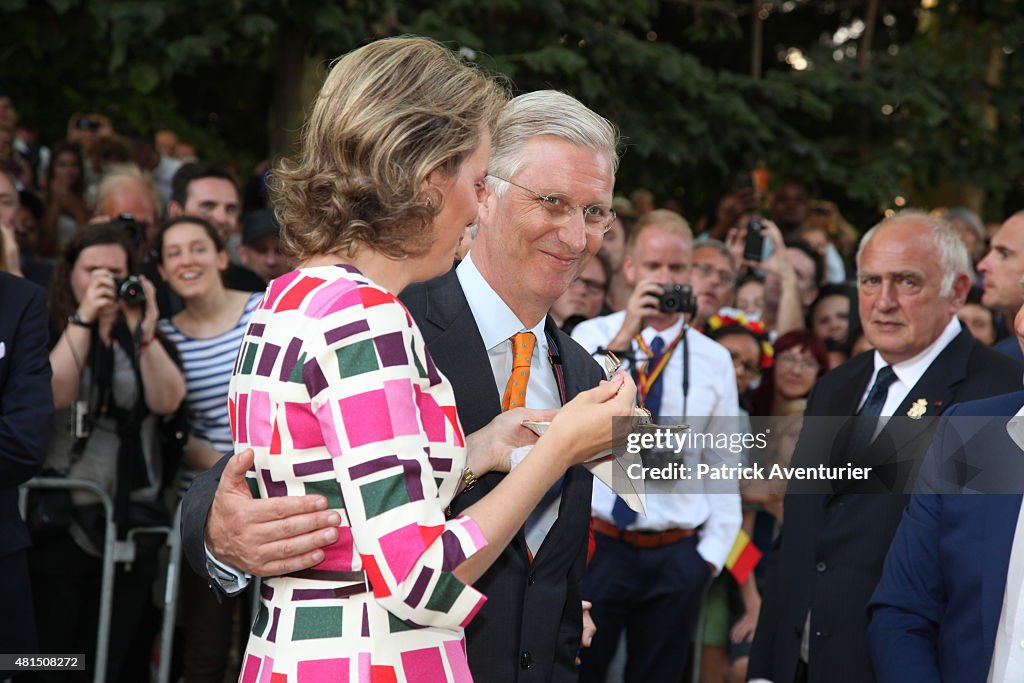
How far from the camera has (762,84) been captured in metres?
9.38

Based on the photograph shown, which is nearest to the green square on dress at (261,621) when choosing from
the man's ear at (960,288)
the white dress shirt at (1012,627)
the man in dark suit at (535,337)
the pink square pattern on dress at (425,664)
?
the man in dark suit at (535,337)

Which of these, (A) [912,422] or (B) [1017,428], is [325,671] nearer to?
(B) [1017,428]

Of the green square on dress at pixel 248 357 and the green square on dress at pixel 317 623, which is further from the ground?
the green square on dress at pixel 248 357

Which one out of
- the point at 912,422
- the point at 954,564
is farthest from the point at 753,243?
the point at 954,564

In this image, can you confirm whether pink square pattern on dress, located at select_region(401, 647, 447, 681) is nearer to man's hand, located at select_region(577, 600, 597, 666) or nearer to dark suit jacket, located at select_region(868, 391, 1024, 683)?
man's hand, located at select_region(577, 600, 597, 666)

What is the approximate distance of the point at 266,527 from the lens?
6.72 ft

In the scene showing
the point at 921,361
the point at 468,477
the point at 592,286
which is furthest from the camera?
the point at 592,286

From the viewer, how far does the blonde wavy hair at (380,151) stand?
2.11m

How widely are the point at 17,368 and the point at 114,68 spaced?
156 inches

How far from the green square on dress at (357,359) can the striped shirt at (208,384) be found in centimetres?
353

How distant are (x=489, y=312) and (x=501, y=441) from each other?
0.54 metres

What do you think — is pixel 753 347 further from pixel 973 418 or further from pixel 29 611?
pixel 29 611

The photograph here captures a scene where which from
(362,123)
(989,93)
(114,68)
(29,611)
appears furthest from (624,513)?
(989,93)

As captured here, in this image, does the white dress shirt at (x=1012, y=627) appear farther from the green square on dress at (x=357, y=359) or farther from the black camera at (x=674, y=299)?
the black camera at (x=674, y=299)
